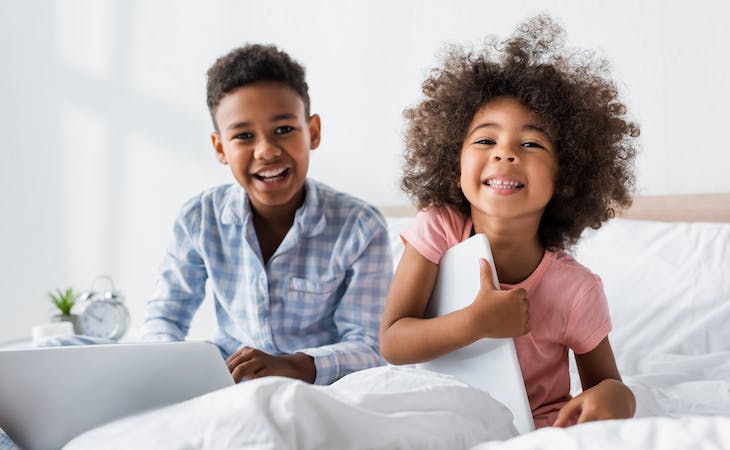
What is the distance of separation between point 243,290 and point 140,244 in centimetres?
172

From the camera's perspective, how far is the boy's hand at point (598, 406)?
0.95m

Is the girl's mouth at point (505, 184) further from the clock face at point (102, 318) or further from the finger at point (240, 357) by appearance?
the clock face at point (102, 318)

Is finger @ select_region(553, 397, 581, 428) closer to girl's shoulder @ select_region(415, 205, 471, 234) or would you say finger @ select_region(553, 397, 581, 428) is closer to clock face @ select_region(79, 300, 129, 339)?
girl's shoulder @ select_region(415, 205, 471, 234)

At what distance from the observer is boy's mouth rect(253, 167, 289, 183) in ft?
4.62

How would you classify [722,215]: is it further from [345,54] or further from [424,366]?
[345,54]

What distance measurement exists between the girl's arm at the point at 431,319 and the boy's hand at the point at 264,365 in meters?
0.19

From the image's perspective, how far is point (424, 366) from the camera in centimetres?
116

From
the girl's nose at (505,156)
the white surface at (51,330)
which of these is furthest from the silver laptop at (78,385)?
the white surface at (51,330)

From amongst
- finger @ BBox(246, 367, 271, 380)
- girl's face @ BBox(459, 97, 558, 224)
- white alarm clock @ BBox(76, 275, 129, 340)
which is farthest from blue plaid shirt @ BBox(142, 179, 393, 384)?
white alarm clock @ BBox(76, 275, 129, 340)

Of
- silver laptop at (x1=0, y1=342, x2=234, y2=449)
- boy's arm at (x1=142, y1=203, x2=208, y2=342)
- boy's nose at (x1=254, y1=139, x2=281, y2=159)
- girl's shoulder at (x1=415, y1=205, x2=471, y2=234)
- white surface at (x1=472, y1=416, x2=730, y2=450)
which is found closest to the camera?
white surface at (x1=472, y1=416, x2=730, y2=450)

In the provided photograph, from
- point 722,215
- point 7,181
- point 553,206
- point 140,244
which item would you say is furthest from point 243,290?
point 7,181

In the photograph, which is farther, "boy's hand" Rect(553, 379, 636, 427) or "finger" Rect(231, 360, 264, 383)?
"finger" Rect(231, 360, 264, 383)

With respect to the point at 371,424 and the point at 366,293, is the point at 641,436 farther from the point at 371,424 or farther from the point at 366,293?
the point at 366,293

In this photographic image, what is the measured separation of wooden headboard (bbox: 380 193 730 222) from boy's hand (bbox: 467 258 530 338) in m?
0.84
